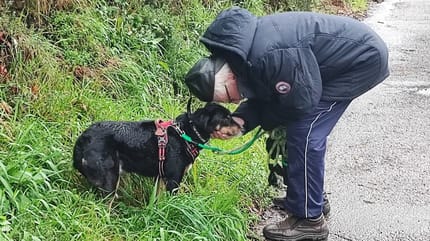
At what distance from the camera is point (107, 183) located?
431cm

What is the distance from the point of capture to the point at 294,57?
3.76 meters

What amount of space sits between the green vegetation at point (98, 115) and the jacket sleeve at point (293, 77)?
0.94 meters

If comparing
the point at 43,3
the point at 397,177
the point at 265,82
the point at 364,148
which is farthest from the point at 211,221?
the point at 43,3

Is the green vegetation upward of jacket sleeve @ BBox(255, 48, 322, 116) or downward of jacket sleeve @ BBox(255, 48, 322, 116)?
downward

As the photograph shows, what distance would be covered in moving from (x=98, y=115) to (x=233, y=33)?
1.99 m

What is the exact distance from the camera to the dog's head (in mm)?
4319

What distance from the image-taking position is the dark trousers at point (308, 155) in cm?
412

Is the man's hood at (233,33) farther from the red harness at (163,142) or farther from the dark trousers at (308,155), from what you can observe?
the red harness at (163,142)

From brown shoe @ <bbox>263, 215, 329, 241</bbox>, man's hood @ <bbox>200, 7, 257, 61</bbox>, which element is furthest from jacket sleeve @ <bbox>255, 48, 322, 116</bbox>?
brown shoe @ <bbox>263, 215, 329, 241</bbox>

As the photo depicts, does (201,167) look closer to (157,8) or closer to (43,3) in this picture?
(43,3)

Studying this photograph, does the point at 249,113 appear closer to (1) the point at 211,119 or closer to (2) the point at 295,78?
(1) the point at 211,119

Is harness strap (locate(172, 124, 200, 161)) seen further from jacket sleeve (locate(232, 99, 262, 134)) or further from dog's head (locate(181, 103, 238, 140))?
jacket sleeve (locate(232, 99, 262, 134))

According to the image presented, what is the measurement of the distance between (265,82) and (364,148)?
108 inches

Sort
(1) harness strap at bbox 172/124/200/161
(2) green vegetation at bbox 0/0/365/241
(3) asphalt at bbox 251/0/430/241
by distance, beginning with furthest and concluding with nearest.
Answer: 1. (3) asphalt at bbox 251/0/430/241
2. (1) harness strap at bbox 172/124/200/161
3. (2) green vegetation at bbox 0/0/365/241
